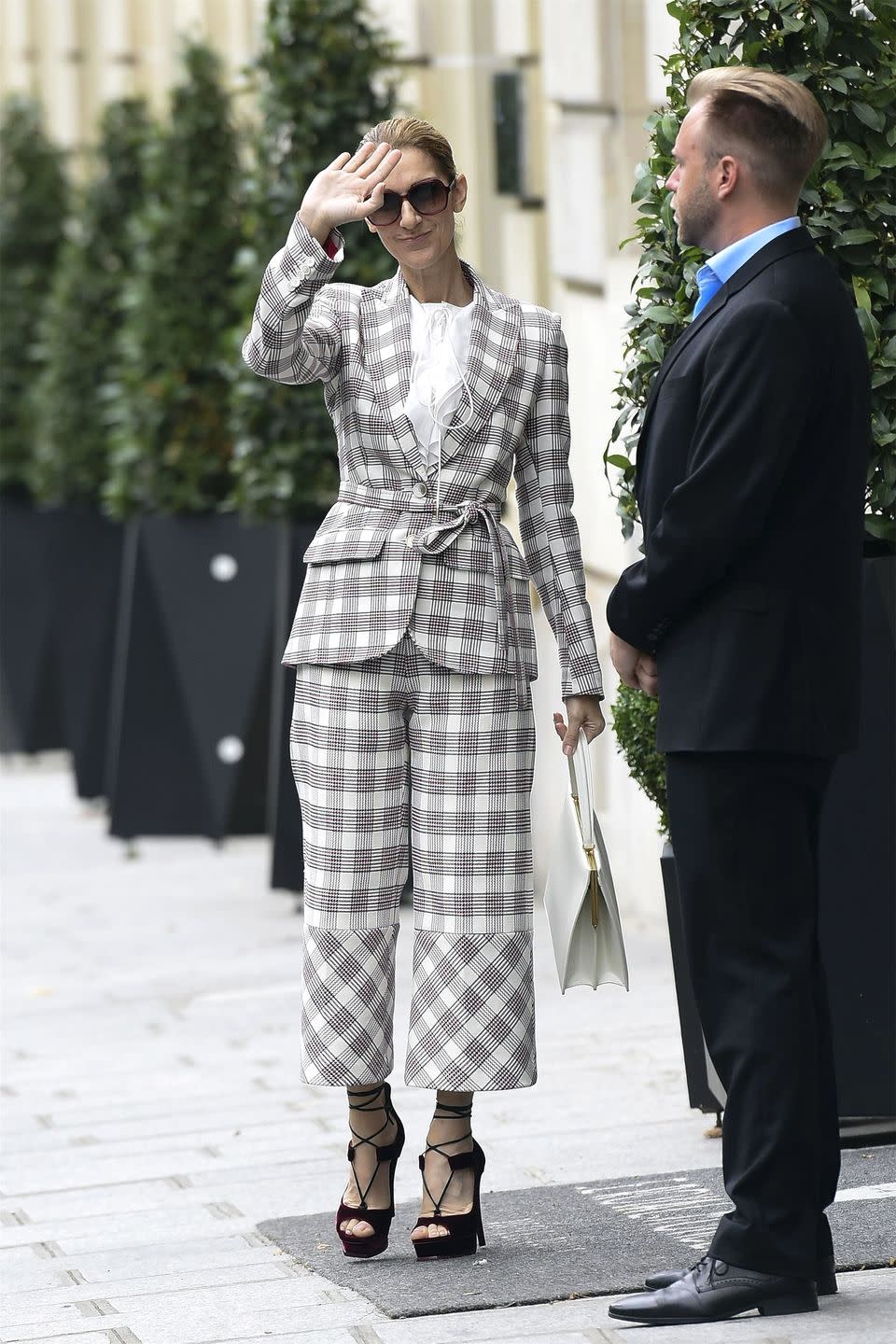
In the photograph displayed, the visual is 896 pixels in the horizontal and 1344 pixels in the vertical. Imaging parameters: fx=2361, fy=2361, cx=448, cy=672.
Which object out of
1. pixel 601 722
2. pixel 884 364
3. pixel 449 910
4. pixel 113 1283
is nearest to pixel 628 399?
pixel 884 364

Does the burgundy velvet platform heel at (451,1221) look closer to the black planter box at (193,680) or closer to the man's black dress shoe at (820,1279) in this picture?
the man's black dress shoe at (820,1279)

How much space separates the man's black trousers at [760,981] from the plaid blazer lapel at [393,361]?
2.79ft

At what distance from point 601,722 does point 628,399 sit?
33.5 inches

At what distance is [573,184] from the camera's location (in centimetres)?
827

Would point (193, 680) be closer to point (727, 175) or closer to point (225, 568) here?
point (225, 568)

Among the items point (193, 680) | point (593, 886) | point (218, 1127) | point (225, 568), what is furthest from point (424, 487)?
point (193, 680)

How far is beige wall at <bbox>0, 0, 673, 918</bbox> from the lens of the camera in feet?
25.6

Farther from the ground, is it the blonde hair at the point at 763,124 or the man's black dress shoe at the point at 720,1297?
the blonde hair at the point at 763,124

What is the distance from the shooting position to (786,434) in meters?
3.50

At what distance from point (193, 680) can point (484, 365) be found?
17.4 ft

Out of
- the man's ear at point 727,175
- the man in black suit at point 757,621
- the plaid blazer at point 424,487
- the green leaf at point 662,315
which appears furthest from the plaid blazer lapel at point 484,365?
the man's ear at point 727,175

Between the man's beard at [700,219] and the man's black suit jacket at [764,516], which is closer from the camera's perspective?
the man's black suit jacket at [764,516]

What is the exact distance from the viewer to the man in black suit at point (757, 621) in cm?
353

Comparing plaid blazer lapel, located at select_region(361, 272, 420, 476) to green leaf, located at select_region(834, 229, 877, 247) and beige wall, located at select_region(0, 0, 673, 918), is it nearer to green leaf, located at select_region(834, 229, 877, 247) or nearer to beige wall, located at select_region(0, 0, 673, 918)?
green leaf, located at select_region(834, 229, 877, 247)
